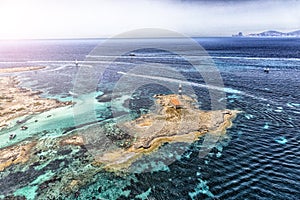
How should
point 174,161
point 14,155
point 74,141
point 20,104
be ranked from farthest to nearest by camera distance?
point 20,104
point 74,141
point 14,155
point 174,161

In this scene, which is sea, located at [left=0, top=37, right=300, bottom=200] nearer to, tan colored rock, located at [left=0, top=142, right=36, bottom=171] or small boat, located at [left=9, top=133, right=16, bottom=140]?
small boat, located at [left=9, top=133, right=16, bottom=140]

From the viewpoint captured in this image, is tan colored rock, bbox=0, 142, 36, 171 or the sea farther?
tan colored rock, bbox=0, 142, 36, 171

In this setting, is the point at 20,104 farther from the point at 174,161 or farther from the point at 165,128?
the point at 174,161

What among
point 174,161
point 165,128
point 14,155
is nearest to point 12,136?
point 14,155

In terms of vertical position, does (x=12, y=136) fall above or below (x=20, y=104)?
below

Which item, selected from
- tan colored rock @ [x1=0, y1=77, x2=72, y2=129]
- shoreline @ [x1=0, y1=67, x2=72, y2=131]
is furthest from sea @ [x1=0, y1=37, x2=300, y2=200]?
tan colored rock @ [x1=0, y1=77, x2=72, y2=129]

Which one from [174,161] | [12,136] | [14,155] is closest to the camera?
[174,161]

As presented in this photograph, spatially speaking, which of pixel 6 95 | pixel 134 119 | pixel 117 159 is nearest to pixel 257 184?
pixel 117 159

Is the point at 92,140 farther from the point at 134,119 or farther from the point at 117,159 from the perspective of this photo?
the point at 134,119

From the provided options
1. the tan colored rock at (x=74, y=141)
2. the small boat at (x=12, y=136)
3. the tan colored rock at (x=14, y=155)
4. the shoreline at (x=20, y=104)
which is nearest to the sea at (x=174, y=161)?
the small boat at (x=12, y=136)

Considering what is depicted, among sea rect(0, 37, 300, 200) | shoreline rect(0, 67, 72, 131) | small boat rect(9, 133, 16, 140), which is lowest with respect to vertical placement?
A: sea rect(0, 37, 300, 200)
